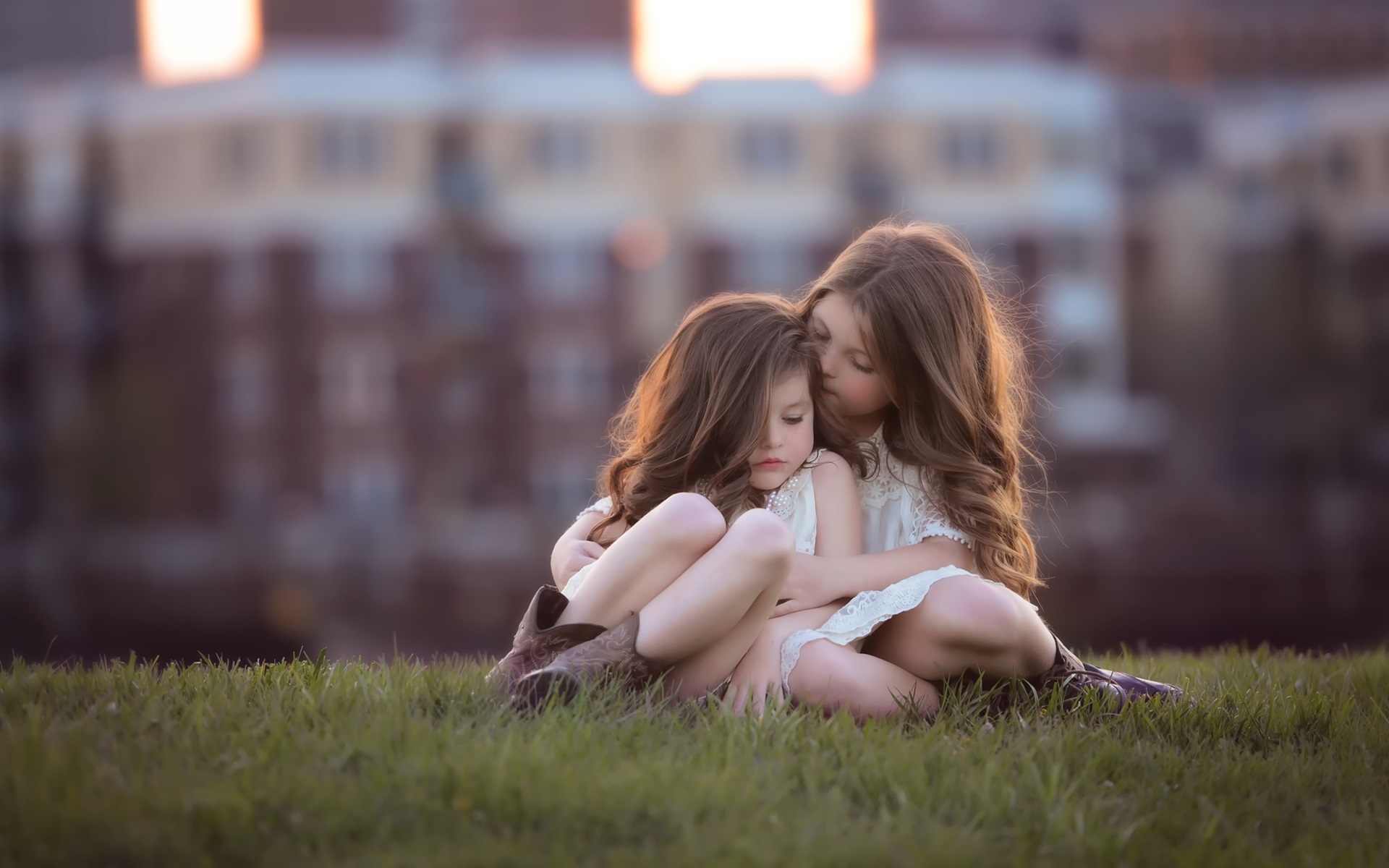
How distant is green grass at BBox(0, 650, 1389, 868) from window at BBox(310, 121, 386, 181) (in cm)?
2908

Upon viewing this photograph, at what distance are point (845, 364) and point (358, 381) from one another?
92.8 ft

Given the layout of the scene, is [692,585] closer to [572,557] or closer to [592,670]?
[592,670]

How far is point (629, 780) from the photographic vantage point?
257cm

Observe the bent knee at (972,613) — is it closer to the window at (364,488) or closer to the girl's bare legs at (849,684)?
the girl's bare legs at (849,684)

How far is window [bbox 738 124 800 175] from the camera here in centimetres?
3228

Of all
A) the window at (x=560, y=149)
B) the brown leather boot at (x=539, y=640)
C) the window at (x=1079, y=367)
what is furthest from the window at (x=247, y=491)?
the brown leather boot at (x=539, y=640)

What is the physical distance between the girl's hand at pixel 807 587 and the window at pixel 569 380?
2747cm

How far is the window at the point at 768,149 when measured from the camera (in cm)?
3228

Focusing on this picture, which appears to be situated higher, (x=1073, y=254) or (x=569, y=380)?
(x=1073, y=254)

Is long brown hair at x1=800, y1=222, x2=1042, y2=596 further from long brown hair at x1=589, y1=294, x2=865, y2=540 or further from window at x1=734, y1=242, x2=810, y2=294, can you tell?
window at x1=734, y1=242, x2=810, y2=294

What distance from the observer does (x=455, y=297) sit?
31.4 m

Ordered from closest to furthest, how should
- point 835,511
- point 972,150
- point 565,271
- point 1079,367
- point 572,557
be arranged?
point 835,511
point 572,557
point 565,271
point 972,150
point 1079,367

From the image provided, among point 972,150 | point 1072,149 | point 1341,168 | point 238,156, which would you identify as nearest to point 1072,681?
point 238,156

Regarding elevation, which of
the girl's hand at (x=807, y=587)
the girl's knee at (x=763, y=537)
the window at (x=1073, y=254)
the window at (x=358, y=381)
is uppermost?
the girl's knee at (x=763, y=537)
